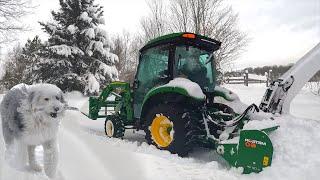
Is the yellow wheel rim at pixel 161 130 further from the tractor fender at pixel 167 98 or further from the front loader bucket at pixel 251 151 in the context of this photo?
the front loader bucket at pixel 251 151

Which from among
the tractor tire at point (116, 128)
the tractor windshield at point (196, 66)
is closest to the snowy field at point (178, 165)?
the tractor windshield at point (196, 66)

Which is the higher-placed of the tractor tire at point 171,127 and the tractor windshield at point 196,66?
the tractor windshield at point 196,66

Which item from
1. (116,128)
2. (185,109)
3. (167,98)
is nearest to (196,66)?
(167,98)

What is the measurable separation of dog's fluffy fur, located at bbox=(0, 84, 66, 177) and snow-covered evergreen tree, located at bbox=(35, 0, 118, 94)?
1717 cm

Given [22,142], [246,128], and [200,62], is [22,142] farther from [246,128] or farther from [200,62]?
[200,62]

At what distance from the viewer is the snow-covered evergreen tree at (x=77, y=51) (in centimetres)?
2208

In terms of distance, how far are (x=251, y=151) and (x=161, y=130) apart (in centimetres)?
215

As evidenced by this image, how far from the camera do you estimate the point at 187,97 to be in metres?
6.65

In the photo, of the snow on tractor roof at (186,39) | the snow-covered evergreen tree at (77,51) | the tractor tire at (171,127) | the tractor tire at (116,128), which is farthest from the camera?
the snow-covered evergreen tree at (77,51)

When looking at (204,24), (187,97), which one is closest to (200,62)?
(187,97)

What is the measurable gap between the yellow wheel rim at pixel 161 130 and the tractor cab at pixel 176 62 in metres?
0.84

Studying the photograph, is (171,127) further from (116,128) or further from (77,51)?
(77,51)

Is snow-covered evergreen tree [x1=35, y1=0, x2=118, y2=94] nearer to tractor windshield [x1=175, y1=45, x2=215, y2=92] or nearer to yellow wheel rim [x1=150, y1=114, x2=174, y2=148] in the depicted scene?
tractor windshield [x1=175, y1=45, x2=215, y2=92]

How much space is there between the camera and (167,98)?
700cm
